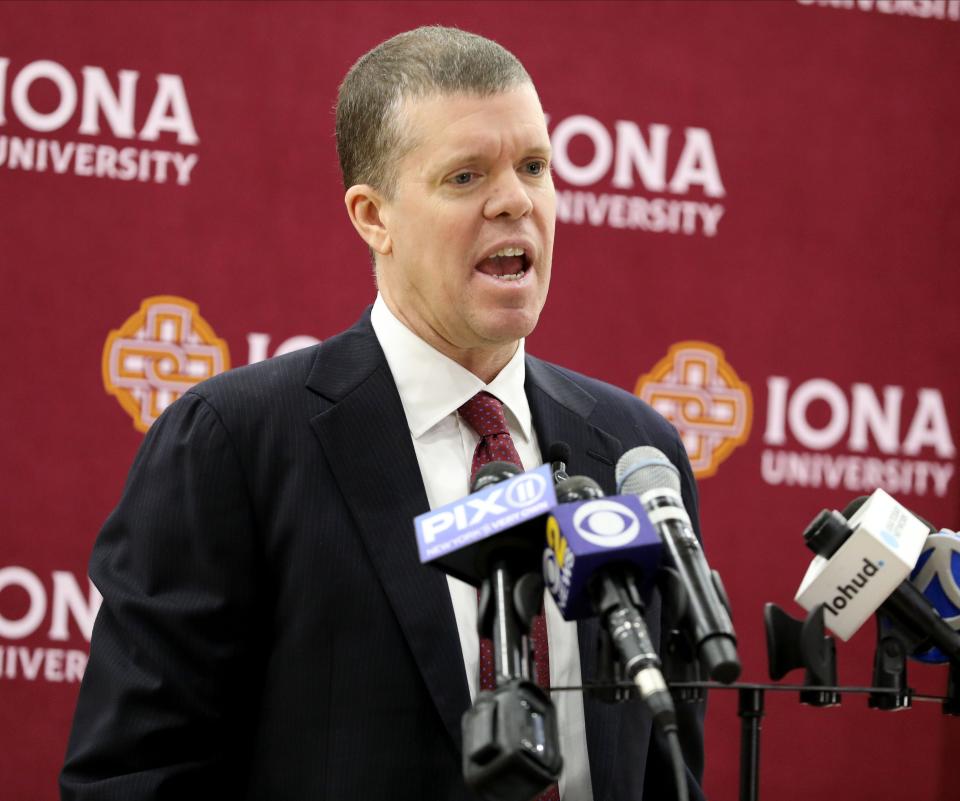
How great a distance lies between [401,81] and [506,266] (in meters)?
0.30

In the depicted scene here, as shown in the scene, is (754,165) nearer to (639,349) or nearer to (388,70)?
(639,349)

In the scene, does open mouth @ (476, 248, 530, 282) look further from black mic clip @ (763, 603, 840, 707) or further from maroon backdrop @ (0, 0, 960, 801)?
maroon backdrop @ (0, 0, 960, 801)

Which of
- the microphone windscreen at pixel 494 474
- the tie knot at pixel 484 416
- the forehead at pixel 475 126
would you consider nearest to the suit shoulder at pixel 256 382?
the tie knot at pixel 484 416

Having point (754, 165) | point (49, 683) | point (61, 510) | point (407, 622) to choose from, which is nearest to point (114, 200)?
point (61, 510)

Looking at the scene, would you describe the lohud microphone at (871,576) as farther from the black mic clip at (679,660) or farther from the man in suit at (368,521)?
the man in suit at (368,521)

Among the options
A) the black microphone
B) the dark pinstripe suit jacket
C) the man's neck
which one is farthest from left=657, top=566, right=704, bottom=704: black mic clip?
the man's neck

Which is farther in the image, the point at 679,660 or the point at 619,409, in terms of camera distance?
the point at 619,409

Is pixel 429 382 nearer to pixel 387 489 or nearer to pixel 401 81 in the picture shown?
pixel 387 489

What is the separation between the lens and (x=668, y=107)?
11.4ft

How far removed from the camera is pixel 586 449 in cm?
191

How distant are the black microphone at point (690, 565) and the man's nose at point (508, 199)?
503 mm

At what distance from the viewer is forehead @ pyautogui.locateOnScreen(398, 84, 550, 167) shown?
1.76 meters

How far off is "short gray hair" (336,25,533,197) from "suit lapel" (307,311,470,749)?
26 centimetres

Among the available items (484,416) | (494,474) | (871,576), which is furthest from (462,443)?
(871,576)
